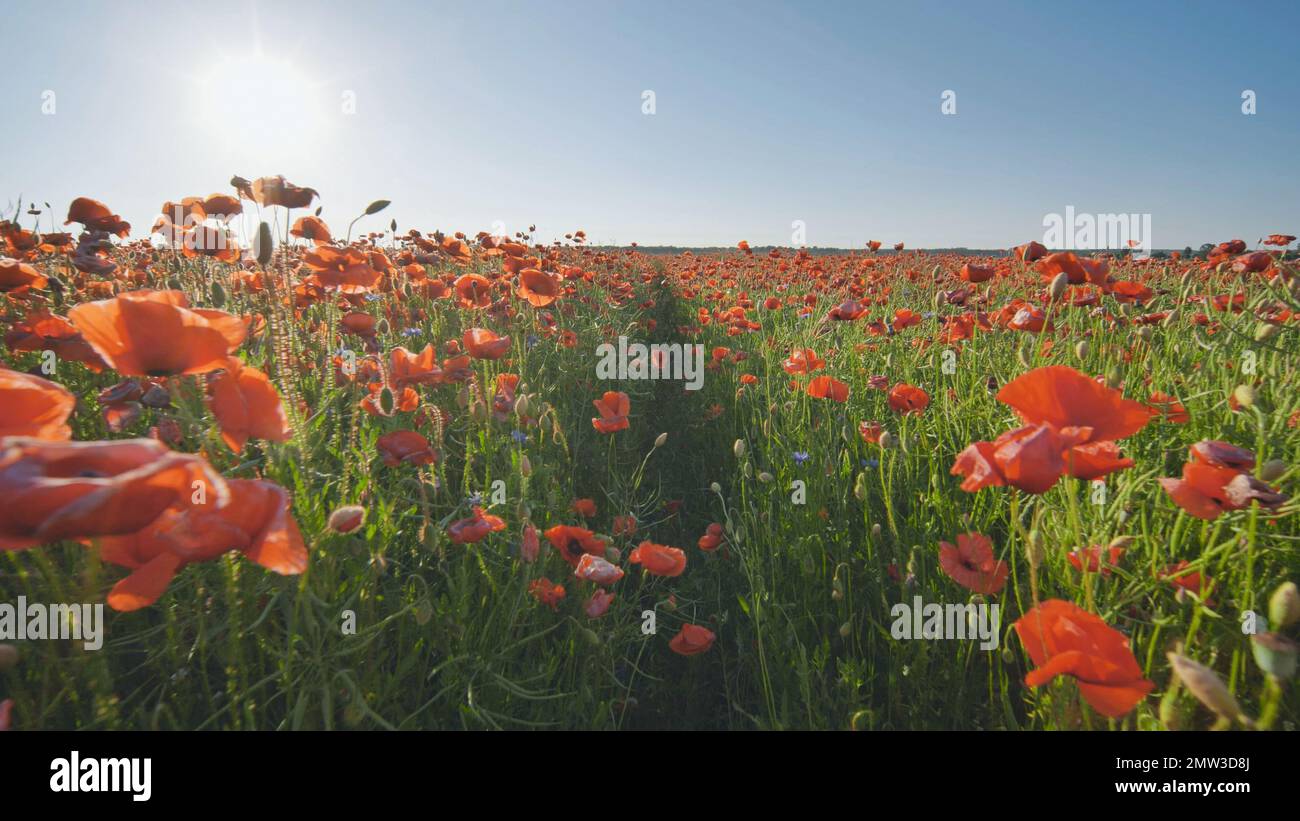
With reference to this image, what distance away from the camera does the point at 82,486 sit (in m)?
0.51

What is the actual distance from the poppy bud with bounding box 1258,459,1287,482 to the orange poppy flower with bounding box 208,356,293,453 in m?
1.76

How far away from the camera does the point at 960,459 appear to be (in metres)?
1.05

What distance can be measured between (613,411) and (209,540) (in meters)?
1.76

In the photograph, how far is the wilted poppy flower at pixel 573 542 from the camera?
1.67 metres

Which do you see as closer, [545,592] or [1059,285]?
[545,592]

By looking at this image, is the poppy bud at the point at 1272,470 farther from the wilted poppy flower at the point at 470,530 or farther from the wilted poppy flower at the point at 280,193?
the wilted poppy flower at the point at 280,193

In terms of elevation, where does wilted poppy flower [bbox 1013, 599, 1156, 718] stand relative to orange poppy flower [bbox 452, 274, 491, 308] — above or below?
below

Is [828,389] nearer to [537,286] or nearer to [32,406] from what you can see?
[537,286]

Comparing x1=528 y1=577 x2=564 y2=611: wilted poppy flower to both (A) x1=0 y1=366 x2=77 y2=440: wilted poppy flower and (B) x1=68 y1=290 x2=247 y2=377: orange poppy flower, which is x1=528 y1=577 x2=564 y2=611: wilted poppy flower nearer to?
(B) x1=68 y1=290 x2=247 y2=377: orange poppy flower

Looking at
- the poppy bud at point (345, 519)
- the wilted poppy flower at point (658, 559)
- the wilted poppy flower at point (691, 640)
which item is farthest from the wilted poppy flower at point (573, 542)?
the poppy bud at point (345, 519)

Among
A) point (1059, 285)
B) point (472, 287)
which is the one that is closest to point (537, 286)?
point (472, 287)

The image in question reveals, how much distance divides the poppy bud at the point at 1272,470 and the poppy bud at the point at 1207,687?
65 centimetres

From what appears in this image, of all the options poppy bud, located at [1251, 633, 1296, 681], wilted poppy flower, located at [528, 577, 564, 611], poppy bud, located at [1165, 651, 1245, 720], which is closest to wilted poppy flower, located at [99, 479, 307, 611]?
wilted poppy flower, located at [528, 577, 564, 611]

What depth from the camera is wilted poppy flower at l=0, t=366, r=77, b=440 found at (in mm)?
725
